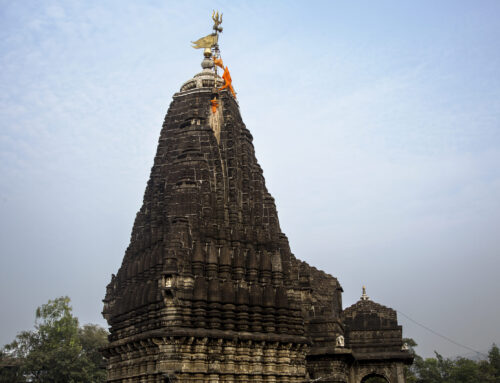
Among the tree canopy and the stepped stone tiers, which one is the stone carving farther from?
the tree canopy

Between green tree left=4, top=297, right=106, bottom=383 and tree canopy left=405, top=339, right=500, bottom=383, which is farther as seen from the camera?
tree canopy left=405, top=339, right=500, bottom=383

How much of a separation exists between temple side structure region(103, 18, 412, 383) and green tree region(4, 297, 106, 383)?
71.8 ft

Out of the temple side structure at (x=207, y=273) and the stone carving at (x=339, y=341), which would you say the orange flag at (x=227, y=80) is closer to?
the temple side structure at (x=207, y=273)

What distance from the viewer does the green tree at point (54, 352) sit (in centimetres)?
4100

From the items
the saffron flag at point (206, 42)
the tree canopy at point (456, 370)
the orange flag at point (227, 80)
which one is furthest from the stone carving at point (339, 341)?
the tree canopy at point (456, 370)

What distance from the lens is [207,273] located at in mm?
18375

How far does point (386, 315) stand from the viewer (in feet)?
98.0

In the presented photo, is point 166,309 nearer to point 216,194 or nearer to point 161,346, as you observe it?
point 161,346

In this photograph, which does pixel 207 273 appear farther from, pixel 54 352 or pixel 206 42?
pixel 54 352

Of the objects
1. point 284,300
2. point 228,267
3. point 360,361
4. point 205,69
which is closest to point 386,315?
point 360,361

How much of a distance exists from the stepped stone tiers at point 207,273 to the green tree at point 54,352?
21.8m

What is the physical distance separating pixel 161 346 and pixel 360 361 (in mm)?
15314

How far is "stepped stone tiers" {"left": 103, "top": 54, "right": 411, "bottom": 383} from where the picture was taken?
56.8ft

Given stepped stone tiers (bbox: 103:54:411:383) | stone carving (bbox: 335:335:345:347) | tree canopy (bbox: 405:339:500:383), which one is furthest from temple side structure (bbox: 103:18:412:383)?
tree canopy (bbox: 405:339:500:383)
